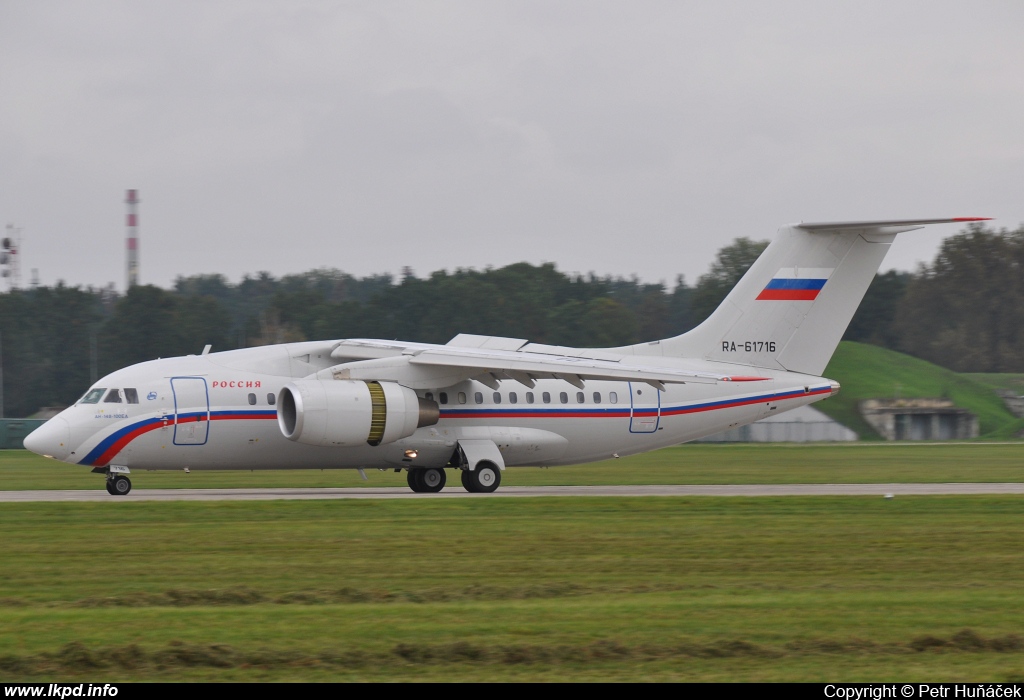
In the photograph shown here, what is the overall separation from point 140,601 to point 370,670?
3814 mm

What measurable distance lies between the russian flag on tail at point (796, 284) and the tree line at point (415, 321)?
40.3 meters

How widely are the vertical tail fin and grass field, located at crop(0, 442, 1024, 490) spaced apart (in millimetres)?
3318

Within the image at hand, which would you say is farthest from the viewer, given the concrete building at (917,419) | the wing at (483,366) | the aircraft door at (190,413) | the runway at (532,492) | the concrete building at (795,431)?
the concrete building at (917,419)

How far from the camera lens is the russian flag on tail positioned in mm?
28812

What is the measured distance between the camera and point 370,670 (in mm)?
9148

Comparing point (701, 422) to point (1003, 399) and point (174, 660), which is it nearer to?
point (174, 660)

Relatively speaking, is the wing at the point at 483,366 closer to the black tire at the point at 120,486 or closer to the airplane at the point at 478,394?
the airplane at the point at 478,394

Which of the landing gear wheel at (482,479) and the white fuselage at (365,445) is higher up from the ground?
the white fuselage at (365,445)

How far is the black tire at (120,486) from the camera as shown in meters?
24.9

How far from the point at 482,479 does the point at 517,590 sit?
44.8 ft

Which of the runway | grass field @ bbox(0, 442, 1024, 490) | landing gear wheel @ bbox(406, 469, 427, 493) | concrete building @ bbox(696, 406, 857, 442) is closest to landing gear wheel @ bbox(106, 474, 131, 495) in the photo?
the runway

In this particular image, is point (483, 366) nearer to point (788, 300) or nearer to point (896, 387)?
point (788, 300)

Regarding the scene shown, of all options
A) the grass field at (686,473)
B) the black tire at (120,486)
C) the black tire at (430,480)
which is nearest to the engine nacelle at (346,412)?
the black tire at (430,480)

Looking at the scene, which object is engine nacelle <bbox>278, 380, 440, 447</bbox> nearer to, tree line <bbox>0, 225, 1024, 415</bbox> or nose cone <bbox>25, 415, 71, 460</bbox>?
nose cone <bbox>25, 415, 71, 460</bbox>
